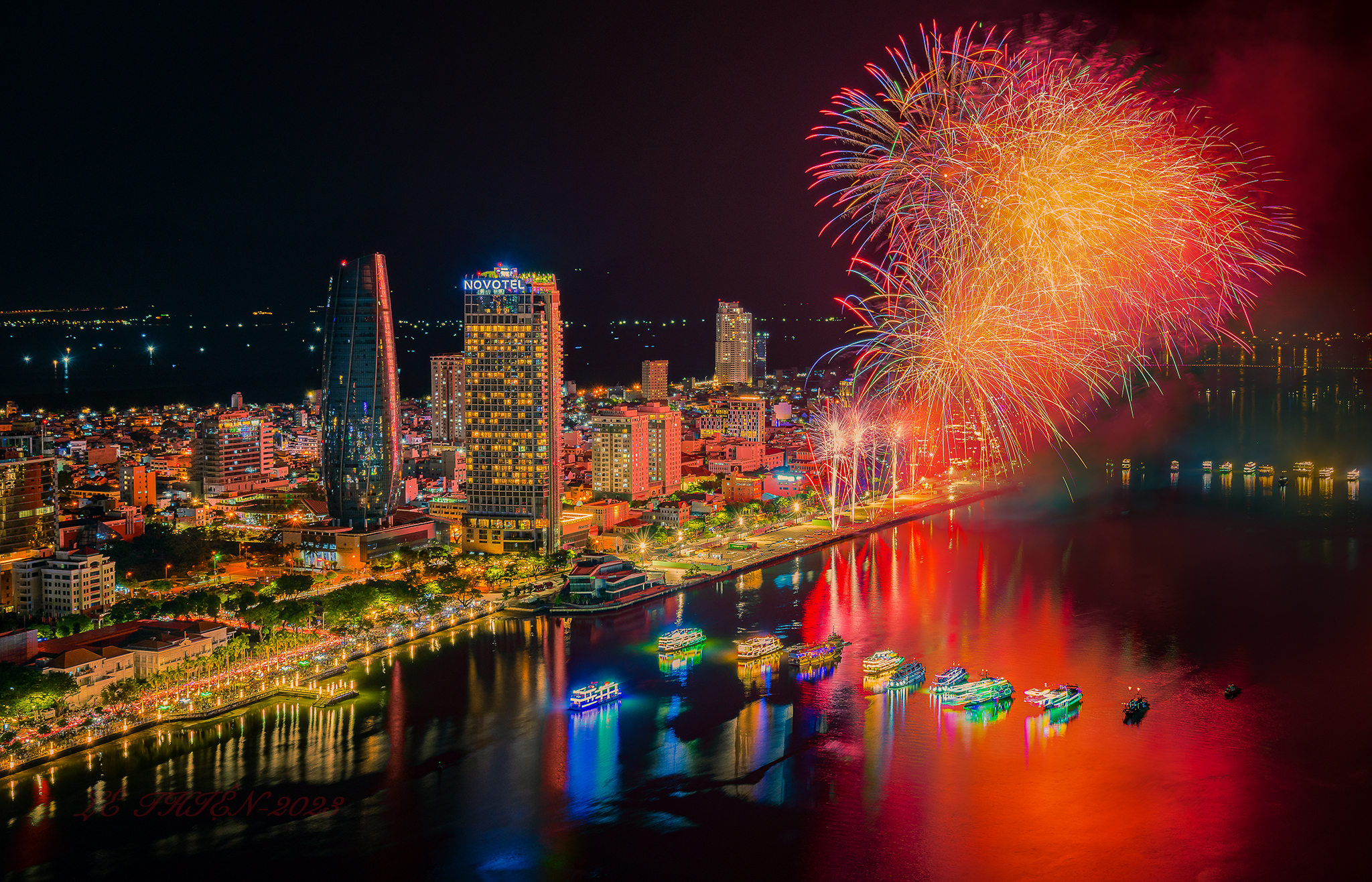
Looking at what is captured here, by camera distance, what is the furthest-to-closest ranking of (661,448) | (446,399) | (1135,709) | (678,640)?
(446,399) → (661,448) → (678,640) → (1135,709)

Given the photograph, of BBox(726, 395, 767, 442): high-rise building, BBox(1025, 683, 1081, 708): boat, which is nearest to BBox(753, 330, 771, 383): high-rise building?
BBox(726, 395, 767, 442): high-rise building

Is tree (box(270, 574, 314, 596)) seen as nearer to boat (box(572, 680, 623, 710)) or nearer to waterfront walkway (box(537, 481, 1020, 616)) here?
waterfront walkway (box(537, 481, 1020, 616))

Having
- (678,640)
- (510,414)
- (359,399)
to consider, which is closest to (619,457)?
(510,414)

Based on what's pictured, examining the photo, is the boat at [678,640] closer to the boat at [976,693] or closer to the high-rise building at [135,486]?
the boat at [976,693]

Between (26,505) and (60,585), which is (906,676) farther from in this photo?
(26,505)

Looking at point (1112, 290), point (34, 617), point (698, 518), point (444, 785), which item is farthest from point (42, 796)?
point (698, 518)

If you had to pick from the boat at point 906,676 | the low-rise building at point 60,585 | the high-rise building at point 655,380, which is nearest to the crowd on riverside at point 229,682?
the low-rise building at point 60,585
